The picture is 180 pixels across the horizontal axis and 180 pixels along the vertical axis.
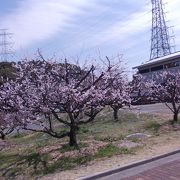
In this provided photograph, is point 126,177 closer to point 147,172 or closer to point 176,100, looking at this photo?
point 147,172

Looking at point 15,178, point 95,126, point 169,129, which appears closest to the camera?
point 15,178

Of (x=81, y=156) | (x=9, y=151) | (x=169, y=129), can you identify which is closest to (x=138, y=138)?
(x=169, y=129)

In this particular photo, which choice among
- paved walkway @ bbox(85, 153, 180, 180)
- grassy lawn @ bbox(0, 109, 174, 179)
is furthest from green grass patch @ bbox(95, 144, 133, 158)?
paved walkway @ bbox(85, 153, 180, 180)

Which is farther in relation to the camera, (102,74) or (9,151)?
(9,151)

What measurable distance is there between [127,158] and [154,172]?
1.66m

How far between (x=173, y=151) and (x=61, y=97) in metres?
3.46

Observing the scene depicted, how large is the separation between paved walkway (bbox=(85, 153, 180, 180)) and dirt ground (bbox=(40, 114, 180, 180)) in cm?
38

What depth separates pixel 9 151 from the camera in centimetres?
1391

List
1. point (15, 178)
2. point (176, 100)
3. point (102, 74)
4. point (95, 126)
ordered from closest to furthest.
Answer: point (15, 178) → point (102, 74) → point (95, 126) → point (176, 100)

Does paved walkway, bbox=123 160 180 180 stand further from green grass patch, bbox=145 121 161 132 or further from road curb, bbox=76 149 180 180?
green grass patch, bbox=145 121 161 132

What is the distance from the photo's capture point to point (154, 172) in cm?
910

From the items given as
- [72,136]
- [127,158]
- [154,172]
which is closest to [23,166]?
[72,136]

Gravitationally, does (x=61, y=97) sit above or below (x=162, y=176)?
above

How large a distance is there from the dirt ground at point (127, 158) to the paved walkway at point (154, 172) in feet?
1.25
